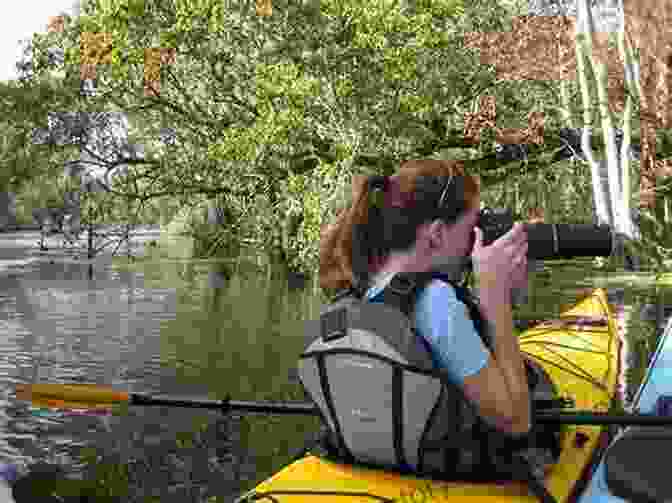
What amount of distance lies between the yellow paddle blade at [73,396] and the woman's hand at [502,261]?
216 centimetres

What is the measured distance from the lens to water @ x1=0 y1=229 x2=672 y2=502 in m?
4.88

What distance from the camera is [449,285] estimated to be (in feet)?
8.18

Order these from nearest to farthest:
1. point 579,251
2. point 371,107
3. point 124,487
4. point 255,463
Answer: point 579,251, point 124,487, point 255,463, point 371,107

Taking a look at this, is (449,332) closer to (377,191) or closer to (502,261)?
(502,261)

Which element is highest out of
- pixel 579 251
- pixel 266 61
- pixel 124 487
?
pixel 266 61

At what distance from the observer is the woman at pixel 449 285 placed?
2.41 metres

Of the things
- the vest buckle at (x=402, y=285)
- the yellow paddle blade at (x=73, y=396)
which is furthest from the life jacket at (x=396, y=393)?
the yellow paddle blade at (x=73, y=396)

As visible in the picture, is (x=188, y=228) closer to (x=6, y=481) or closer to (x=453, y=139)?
(x=453, y=139)

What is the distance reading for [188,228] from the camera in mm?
22172

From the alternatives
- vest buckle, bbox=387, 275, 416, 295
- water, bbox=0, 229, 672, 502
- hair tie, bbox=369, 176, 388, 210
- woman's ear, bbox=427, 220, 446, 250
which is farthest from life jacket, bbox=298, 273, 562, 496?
water, bbox=0, 229, 672, 502

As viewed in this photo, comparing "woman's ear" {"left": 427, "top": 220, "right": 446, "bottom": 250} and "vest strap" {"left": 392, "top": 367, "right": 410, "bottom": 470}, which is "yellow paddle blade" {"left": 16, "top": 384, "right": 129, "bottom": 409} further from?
"woman's ear" {"left": 427, "top": 220, "right": 446, "bottom": 250}

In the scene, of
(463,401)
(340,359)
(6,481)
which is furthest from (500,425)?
(6,481)

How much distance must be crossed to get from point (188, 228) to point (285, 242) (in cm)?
785

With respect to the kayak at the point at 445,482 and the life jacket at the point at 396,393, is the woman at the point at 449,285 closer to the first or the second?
the life jacket at the point at 396,393
